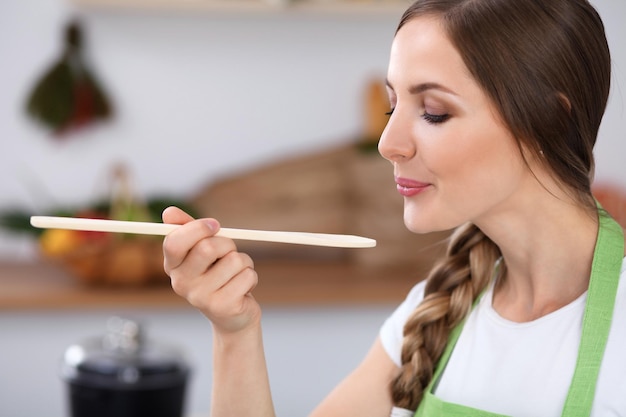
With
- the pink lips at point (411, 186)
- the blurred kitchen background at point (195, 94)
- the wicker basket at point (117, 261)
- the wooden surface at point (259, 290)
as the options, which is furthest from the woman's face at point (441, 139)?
the blurred kitchen background at point (195, 94)

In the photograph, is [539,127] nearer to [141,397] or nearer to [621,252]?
[621,252]

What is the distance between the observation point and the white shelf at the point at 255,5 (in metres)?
2.88

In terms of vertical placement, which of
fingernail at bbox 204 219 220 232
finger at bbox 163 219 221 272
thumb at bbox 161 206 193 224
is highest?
thumb at bbox 161 206 193 224

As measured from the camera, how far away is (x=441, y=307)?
1.36m

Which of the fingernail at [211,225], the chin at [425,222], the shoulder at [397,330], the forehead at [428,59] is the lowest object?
the shoulder at [397,330]

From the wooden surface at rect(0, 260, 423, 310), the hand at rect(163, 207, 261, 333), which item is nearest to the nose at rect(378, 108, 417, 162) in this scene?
the hand at rect(163, 207, 261, 333)

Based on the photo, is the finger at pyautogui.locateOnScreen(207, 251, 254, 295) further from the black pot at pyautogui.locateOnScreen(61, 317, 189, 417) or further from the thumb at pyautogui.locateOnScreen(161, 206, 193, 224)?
the black pot at pyautogui.locateOnScreen(61, 317, 189, 417)

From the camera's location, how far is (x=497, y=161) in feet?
3.81

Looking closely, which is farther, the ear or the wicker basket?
the wicker basket

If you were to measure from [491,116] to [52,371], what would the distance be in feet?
6.49

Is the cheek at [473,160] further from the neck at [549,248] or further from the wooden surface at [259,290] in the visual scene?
the wooden surface at [259,290]

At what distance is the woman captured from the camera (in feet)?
3.68

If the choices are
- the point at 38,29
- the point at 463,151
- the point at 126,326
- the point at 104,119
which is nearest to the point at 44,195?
the point at 104,119

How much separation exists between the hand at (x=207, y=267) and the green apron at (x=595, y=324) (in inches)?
13.3
